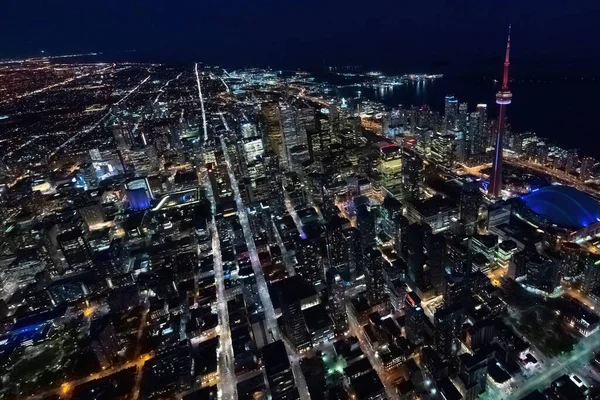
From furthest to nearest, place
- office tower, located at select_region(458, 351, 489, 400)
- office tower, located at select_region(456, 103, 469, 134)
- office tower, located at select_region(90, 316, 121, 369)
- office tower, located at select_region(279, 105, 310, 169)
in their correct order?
office tower, located at select_region(279, 105, 310, 169) < office tower, located at select_region(456, 103, 469, 134) < office tower, located at select_region(90, 316, 121, 369) < office tower, located at select_region(458, 351, 489, 400)

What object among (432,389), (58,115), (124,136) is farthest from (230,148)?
(58,115)

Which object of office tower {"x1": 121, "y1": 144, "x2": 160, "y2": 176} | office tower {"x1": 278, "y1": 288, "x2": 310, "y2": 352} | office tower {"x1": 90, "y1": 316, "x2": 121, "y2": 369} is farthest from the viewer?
office tower {"x1": 121, "y1": 144, "x2": 160, "y2": 176}

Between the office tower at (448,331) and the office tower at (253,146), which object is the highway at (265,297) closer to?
the office tower at (448,331)

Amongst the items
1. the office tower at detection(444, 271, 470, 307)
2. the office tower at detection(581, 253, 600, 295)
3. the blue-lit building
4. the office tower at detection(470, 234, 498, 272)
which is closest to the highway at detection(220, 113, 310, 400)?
the office tower at detection(444, 271, 470, 307)

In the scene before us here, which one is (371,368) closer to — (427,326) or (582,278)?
(427,326)

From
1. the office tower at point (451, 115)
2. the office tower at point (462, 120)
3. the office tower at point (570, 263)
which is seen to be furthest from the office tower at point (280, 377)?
the office tower at point (451, 115)

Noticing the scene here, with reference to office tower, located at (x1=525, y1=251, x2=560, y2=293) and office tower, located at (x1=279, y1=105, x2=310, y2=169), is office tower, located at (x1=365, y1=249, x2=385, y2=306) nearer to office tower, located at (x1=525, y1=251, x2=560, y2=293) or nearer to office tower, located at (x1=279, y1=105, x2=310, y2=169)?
office tower, located at (x1=525, y1=251, x2=560, y2=293)
